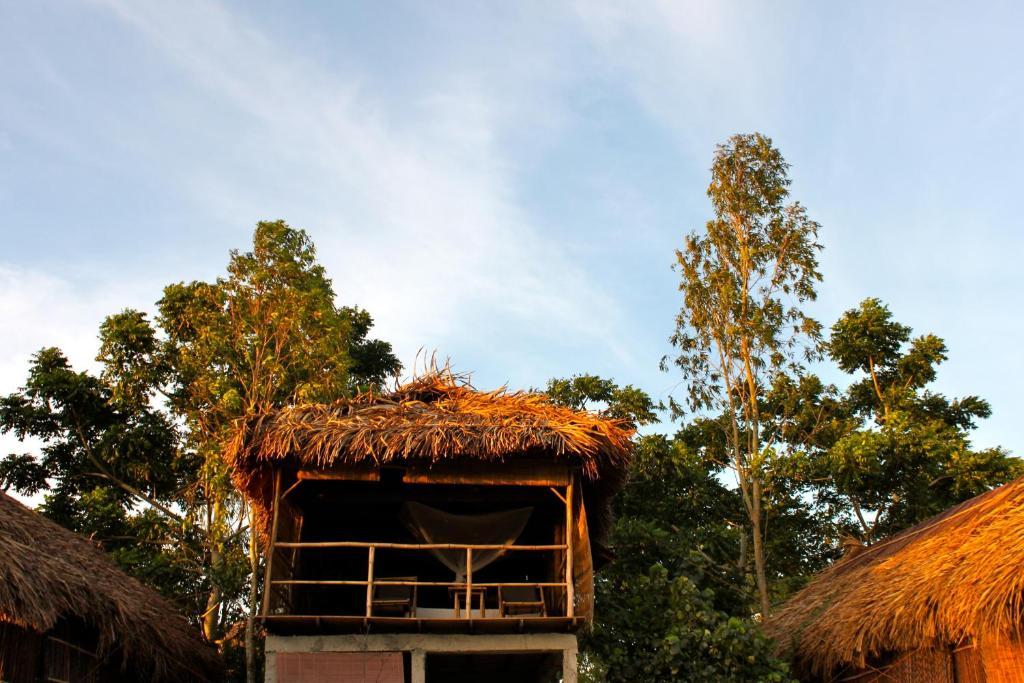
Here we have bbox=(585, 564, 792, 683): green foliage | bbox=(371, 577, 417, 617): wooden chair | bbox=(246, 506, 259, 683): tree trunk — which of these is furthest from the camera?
bbox=(246, 506, 259, 683): tree trunk

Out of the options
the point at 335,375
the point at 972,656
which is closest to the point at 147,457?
the point at 335,375

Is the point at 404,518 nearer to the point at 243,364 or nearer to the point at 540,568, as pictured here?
the point at 540,568

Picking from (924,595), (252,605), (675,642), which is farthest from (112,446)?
(924,595)

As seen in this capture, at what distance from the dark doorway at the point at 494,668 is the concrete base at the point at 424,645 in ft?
3.59

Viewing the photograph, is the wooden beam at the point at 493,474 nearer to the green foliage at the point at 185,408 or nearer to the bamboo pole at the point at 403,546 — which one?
the bamboo pole at the point at 403,546

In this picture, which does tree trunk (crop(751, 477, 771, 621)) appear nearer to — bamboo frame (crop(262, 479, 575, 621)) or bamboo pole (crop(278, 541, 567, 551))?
bamboo frame (crop(262, 479, 575, 621))

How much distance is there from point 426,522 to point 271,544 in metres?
1.61

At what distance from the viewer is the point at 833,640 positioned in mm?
10328

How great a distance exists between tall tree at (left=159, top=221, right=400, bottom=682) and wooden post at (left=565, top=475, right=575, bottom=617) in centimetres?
686

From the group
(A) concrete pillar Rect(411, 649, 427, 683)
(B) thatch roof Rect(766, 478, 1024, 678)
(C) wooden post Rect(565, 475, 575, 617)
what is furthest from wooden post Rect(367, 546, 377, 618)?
(B) thatch roof Rect(766, 478, 1024, 678)

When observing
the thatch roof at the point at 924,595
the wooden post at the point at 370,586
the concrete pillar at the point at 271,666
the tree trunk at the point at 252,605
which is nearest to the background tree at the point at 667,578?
the thatch roof at the point at 924,595

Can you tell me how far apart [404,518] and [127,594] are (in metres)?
3.19

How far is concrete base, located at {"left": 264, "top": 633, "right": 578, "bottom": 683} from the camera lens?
29.5ft

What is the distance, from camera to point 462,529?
10.2 metres
